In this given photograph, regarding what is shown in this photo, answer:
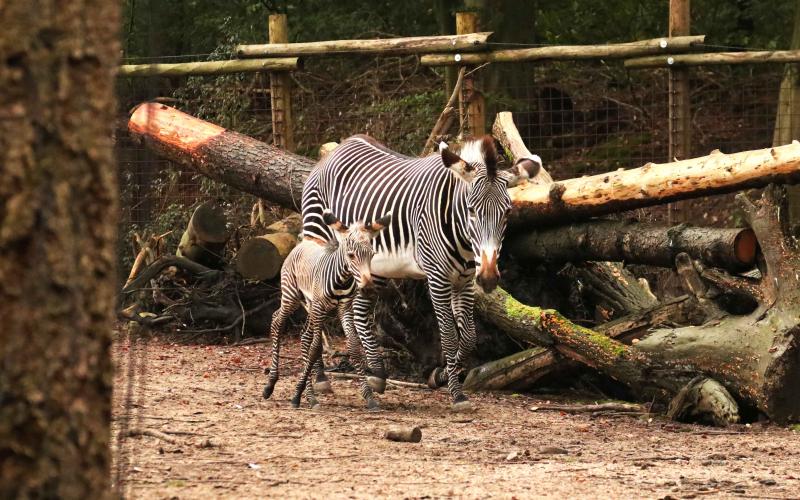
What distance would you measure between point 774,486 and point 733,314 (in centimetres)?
249

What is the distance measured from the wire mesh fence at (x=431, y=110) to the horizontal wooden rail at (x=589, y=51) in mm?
712

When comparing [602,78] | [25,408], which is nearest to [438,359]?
[25,408]

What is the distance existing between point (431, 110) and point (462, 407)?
595cm

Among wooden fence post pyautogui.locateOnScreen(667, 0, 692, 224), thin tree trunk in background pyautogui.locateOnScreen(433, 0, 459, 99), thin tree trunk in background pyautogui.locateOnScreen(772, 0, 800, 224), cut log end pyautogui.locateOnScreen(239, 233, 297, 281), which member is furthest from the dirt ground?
thin tree trunk in background pyautogui.locateOnScreen(433, 0, 459, 99)

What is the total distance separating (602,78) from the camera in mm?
17047

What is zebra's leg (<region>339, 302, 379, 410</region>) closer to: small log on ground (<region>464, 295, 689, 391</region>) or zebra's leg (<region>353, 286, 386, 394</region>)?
zebra's leg (<region>353, 286, 386, 394</region>)

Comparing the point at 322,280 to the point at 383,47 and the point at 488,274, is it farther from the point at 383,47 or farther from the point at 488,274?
the point at 383,47

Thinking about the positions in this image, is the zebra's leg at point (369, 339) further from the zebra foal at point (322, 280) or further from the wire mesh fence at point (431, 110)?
the wire mesh fence at point (431, 110)

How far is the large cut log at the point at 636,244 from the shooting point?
311 inches

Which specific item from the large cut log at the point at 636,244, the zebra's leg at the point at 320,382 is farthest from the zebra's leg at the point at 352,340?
the large cut log at the point at 636,244

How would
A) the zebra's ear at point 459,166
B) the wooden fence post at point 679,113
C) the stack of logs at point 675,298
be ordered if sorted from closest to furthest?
the stack of logs at point 675,298
the zebra's ear at point 459,166
the wooden fence post at point 679,113

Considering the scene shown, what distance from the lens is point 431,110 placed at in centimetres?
1345

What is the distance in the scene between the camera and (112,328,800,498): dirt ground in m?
5.37

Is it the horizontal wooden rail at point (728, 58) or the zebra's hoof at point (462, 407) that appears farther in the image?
the horizontal wooden rail at point (728, 58)
